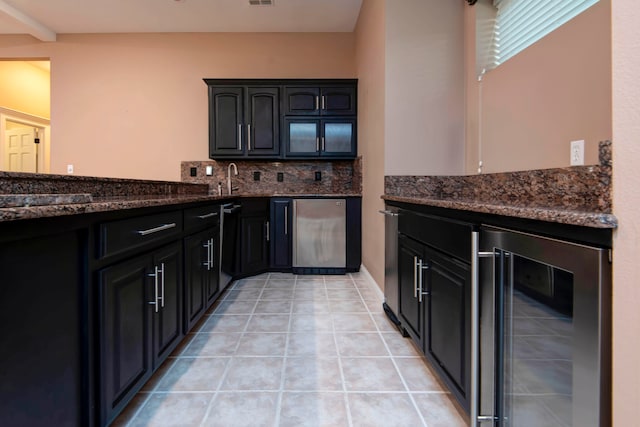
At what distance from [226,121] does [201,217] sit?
204cm

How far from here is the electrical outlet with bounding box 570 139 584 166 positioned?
1.51 m

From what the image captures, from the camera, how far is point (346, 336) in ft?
6.80

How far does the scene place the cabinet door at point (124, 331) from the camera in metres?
1.08

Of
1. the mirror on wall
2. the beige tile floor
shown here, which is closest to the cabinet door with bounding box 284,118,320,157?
the beige tile floor

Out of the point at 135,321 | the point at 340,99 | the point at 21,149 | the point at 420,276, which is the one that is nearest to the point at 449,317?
the point at 420,276

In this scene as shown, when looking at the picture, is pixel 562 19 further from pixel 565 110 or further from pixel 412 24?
pixel 412 24

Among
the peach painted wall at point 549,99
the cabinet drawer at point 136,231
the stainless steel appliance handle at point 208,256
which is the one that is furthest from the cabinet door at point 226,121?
the peach painted wall at point 549,99

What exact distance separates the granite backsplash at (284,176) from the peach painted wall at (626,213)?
3.48 m

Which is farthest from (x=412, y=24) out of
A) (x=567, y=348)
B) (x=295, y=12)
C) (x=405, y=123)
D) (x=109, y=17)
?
(x=109, y=17)

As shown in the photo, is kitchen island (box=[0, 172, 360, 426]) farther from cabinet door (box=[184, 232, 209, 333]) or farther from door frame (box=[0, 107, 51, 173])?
door frame (box=[0, 107, 51, 173])

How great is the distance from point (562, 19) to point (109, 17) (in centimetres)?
445

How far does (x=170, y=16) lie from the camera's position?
3785 mm

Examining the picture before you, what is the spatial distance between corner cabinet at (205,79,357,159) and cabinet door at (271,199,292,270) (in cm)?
63

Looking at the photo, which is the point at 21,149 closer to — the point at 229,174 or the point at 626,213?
the point at 229,174
